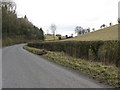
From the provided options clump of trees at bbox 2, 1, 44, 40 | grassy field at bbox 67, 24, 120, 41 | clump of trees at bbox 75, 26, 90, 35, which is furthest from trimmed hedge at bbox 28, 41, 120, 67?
clump of trees at bbox 75, 26, 90, 35

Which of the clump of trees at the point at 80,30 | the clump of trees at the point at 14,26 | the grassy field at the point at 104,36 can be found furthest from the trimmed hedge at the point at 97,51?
the clump of trees at the point at 80,30

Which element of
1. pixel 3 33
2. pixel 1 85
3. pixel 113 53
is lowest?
pixel 1 85

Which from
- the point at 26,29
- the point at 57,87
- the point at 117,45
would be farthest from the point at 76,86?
the point at 26,29

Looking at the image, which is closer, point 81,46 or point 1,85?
point 1,85

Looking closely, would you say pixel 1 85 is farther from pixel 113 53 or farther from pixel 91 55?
pixel 91 55

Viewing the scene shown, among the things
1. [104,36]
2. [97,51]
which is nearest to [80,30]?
[104,36]

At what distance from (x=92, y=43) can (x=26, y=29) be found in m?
67.6

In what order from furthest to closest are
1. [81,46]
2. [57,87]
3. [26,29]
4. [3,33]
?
[26,29]
[3,33]
[81,46]
[57,87]

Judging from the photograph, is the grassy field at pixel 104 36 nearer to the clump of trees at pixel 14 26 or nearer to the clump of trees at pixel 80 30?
the clump of trees at pixel 14 26

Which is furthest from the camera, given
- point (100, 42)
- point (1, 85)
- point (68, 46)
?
point (68, 46)

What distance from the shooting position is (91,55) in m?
13.2

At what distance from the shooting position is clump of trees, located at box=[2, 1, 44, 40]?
47.9m

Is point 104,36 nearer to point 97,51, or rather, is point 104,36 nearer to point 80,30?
point 97,51

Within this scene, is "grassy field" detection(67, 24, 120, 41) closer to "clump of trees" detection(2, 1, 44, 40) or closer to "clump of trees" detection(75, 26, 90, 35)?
"clump of trees" detection(2, 1, 44, 40)
